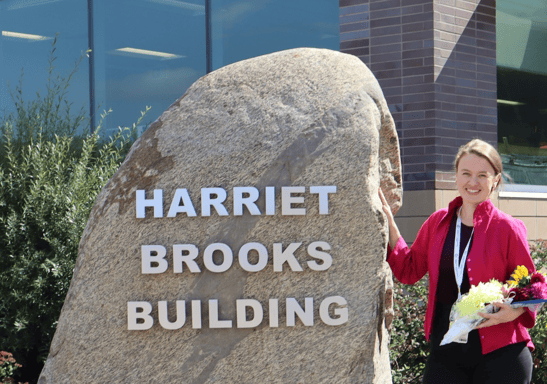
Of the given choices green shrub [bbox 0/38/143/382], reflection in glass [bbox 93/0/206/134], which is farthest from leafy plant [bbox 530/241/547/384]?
reflection in glass [bbox 93/0/206/134]

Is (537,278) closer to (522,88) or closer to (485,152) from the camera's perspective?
(485,152)

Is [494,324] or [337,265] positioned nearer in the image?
[494,324]

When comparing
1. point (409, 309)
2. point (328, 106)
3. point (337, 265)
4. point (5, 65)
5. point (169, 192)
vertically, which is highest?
point (5, 65)

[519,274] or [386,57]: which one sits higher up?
[386,57]

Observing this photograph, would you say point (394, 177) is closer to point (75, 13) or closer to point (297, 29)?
point (297, 29)

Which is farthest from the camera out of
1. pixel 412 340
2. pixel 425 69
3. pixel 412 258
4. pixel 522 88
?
pixel 522 88

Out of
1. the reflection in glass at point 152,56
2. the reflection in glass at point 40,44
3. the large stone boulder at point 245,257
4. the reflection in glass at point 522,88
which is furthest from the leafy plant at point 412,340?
the reflection in glass at point 40,44

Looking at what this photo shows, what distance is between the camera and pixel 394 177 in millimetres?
4473

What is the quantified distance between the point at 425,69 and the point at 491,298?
16.0 ft

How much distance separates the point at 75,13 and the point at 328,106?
697 cm

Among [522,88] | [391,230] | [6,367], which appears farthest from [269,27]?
[391,230]

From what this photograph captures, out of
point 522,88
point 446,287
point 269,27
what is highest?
point 269,27

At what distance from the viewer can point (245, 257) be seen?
3887 mm

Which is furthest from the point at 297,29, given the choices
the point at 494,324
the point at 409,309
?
the point at 494,324
